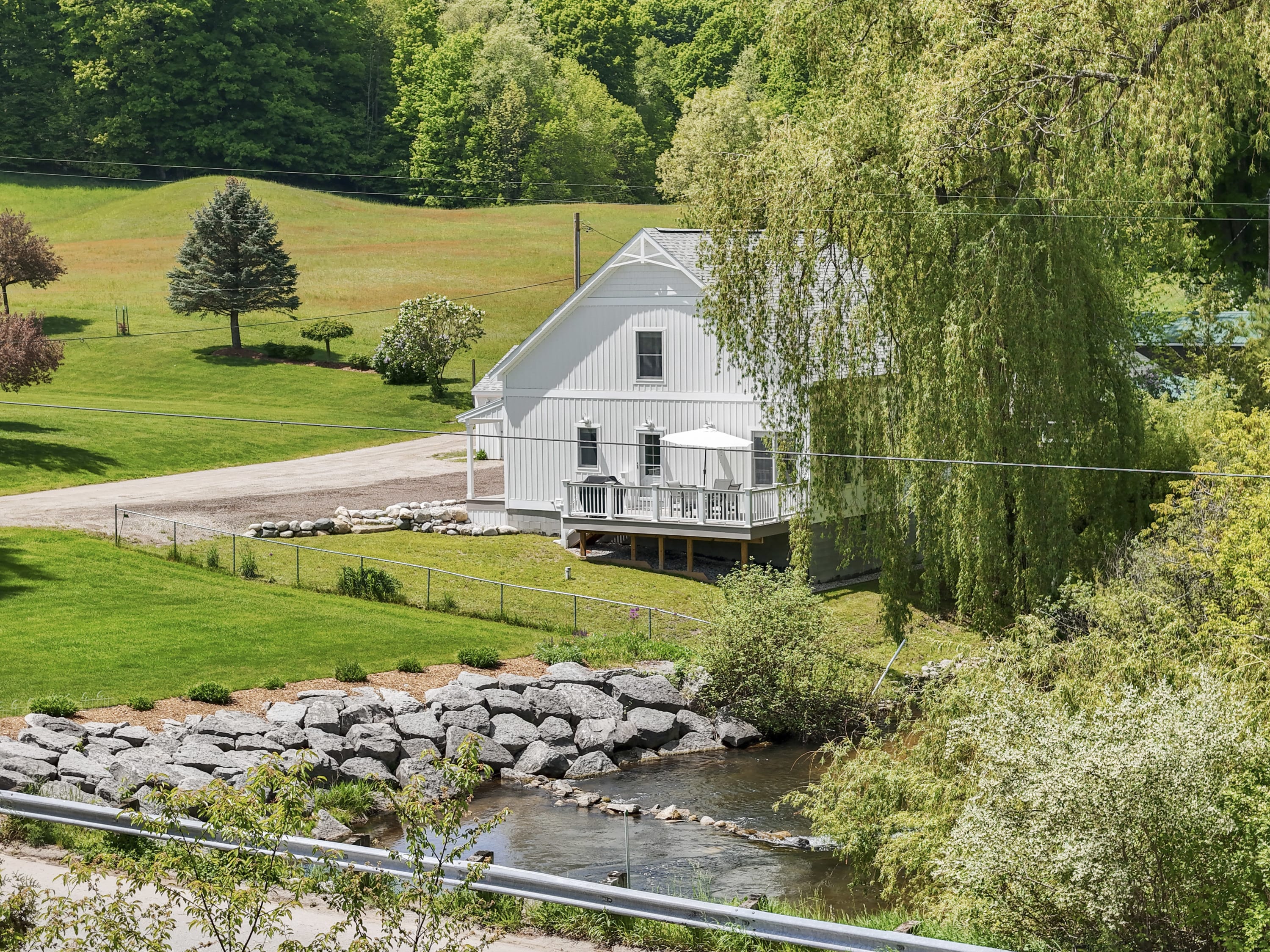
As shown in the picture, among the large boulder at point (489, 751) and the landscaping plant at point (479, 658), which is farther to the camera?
the landscaping plant at point (479, 658)

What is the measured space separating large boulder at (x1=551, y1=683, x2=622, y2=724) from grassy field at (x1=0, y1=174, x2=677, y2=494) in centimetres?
2255

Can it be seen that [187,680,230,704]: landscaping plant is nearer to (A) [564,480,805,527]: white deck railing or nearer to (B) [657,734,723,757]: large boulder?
(B) [657,734,723,757]: large boulder

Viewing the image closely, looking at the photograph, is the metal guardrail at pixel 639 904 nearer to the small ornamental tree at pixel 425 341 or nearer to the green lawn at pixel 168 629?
the green lawn at pixel 168 629

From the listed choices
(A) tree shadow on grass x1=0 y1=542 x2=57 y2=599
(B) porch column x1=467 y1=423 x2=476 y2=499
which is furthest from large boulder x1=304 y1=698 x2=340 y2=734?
(B) porch column x1=467 y1=423 x2=476 y2=499

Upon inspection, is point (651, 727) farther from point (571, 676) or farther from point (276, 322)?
point (276, 322)

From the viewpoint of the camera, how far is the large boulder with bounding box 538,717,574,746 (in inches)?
877

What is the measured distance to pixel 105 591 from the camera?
92.4 ft

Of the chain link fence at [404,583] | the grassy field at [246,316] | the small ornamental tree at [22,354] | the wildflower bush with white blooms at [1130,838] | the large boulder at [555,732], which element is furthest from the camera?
the grassy field at [246,316]

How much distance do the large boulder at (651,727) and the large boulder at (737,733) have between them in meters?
0.74

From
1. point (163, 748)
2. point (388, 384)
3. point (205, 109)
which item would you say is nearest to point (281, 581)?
point (163, 748)

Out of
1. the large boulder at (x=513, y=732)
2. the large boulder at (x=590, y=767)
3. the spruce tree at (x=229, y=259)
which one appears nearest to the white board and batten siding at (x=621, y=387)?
the large boulder at (x=513, y=732)

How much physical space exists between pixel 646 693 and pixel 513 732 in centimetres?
272

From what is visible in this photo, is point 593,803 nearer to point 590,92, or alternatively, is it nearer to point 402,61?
point 590,92

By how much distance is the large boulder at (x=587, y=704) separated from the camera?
23.1 m
